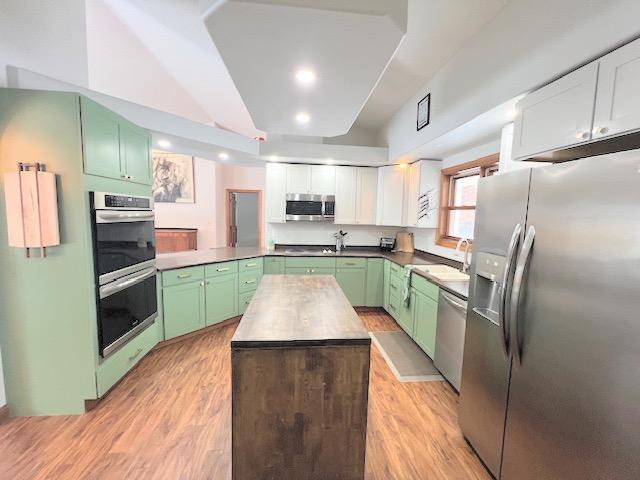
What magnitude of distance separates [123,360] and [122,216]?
1.19 m

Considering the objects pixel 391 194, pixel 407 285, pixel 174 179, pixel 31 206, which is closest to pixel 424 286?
pixel 407 285

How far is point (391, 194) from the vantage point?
419 cm

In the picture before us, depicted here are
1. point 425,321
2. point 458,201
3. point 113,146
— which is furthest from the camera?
point 458,201

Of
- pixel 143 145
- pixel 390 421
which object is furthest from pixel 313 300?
pixel 143 145

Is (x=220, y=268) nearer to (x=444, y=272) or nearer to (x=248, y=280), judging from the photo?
(x=248, y=280)

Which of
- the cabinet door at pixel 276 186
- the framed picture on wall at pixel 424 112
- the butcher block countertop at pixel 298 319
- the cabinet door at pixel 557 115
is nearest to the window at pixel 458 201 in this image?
the framed picture on wall at pixel 424 112

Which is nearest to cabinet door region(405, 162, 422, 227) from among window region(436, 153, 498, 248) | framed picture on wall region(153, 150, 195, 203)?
window region(436, 153, 498, 248)

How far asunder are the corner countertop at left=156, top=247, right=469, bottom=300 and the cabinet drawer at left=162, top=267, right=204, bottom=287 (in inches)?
2.3

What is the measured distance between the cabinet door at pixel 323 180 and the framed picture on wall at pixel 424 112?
5.01 feet

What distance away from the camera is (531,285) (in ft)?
4.18

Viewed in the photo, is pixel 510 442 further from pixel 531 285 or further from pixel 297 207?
pixel 297 207

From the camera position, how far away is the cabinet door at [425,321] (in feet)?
8.53

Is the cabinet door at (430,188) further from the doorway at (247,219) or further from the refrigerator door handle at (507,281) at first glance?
the doorway at (247,219)

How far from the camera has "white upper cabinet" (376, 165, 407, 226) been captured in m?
4.14
